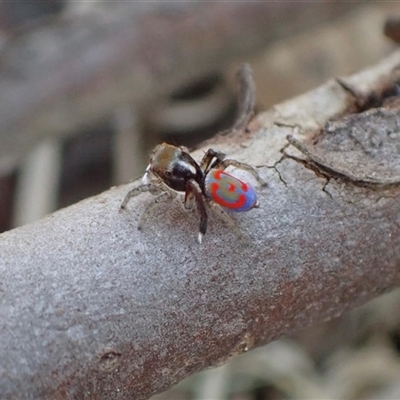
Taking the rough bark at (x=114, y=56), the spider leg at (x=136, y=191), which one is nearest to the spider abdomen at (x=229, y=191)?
the spider leg at (x=136, y=191)

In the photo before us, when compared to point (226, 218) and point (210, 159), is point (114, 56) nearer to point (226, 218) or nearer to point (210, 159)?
point (210, 159)

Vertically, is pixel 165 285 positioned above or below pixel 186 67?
below

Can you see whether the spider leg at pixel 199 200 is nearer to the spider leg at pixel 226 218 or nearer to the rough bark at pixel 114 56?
the spider leg at pixel 226 218

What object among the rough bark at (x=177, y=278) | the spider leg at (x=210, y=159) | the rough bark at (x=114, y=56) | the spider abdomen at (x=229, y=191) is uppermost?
the rough bark at (x=114, y=56)

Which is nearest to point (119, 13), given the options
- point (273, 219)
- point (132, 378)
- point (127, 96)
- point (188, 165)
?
point (127, 96)

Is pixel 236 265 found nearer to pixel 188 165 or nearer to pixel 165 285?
pixel 165 285

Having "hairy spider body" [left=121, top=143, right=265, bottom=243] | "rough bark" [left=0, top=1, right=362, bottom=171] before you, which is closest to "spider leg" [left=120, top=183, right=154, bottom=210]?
"hairy spider body" [left=121, top=143, right=265, bottom=243]

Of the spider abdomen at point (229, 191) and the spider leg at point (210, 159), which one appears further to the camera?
the spider leg at point (210, 159)

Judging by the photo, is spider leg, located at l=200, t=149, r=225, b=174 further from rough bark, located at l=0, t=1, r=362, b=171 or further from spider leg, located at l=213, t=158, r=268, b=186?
rough bark, located at l=0, t=1, r=362, b=171
